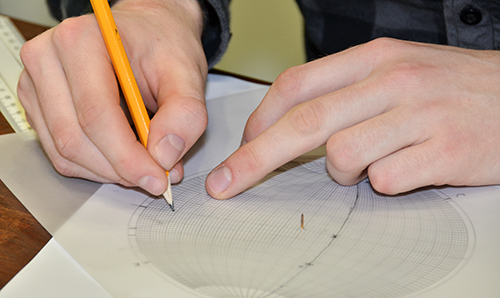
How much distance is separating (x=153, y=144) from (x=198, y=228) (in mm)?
109

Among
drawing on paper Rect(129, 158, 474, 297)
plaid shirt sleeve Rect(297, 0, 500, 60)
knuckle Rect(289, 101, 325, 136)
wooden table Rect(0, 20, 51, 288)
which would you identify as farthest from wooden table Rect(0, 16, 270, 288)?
plaid shirt sleeve Rect(297, 0, 500, 60)

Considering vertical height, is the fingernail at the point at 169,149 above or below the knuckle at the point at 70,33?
below

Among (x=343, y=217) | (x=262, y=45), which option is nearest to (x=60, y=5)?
(x=343, y=217)

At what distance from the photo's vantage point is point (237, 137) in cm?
70

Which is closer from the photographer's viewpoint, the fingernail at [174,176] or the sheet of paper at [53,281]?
the sheet of paper at [53,281]

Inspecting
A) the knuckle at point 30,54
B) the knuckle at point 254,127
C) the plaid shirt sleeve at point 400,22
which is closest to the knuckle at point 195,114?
the knuckle at point 254,127

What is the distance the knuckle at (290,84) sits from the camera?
0.60 meters

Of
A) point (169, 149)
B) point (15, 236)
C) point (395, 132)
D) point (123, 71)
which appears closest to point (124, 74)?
point (123, 71)

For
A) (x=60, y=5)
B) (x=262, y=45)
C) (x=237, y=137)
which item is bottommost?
(x=262, y=45)

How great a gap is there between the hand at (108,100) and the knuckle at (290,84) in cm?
11

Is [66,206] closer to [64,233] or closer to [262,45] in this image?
[64,233]

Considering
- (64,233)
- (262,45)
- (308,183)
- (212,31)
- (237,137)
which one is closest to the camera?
(64,233)

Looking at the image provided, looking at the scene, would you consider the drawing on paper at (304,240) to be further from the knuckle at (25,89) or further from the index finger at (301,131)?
the knuckle at (25,89)

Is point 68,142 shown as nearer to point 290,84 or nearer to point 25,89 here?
point 25,89
